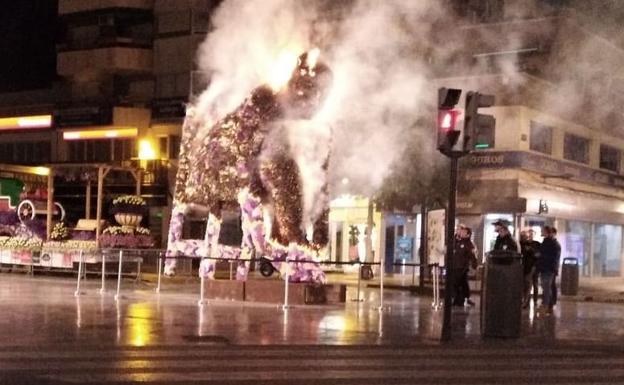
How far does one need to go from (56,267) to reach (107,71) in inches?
698

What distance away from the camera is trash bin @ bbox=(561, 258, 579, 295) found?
25.0 m

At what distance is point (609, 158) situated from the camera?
122ft

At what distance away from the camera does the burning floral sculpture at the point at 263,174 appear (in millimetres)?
18312

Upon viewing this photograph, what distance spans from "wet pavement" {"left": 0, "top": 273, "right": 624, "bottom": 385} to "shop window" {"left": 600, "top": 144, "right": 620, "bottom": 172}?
1921 cm

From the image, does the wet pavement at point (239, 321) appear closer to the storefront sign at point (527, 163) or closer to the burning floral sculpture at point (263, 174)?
the burning floral sculpture at point (263, 174)

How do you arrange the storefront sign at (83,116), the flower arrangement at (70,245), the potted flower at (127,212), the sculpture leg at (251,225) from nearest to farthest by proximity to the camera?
the sculpture leg at (251,225), the flower arrangement at (70,245), the potted flower at (127,212), the storefront sign at (83,116)

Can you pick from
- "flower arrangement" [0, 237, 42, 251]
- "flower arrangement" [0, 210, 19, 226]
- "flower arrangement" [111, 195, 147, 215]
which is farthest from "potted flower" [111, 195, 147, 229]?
"flower arrangement" [0, 210, 19, 226]

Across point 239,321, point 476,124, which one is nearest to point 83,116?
point 239,321

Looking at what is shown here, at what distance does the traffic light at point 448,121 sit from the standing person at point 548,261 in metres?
5.74

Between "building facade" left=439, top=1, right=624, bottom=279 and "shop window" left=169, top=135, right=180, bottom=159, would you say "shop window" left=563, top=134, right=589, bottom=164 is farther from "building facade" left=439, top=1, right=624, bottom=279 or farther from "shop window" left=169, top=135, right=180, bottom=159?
"shop window" left=169, top=135, right=180, bottom=159

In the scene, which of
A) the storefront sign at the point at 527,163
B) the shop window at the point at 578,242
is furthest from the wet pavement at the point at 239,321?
the shop window at the point at 578,242

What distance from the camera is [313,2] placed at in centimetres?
2014

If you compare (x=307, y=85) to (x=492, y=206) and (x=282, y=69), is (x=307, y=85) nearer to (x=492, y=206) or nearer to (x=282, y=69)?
(x=282, y=69)

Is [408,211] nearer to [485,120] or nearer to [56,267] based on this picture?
[56,267]
